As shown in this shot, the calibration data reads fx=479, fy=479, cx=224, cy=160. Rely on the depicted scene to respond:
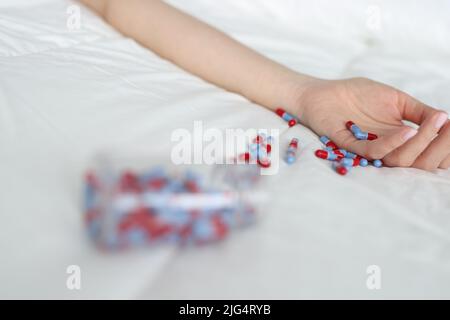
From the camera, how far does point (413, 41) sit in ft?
4.37

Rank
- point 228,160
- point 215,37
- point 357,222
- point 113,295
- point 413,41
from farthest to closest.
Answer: point 413,41, point 215,37, point 228,160, point 357,222, point 113,295

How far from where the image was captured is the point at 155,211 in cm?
57

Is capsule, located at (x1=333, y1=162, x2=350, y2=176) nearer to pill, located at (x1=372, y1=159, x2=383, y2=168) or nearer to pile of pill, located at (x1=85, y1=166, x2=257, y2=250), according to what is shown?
pill, located at (x1=372, y1=159, x2=383, y2=168)

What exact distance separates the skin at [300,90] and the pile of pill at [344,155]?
0.04 ft

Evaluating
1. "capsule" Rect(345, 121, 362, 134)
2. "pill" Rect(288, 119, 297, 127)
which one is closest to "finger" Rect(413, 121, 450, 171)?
"capsule" Rect(345, 121, 362, 134)

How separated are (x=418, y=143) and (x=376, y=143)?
63 millimetres

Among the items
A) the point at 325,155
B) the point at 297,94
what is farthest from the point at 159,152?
the point at 297,94

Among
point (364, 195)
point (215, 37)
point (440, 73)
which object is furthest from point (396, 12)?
point (364, 195)

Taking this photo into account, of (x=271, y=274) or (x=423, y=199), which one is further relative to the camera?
(x=423, y=199)

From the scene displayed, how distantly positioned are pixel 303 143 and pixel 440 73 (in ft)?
1.85

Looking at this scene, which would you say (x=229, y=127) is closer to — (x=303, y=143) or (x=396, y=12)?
(x=303, y=143)

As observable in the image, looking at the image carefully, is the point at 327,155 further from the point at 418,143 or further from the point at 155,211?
the point at 155,211

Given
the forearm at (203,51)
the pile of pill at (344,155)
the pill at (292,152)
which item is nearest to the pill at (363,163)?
the pile of pill at (344,155)

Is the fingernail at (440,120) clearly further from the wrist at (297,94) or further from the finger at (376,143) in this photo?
the wrist at (297,94)
